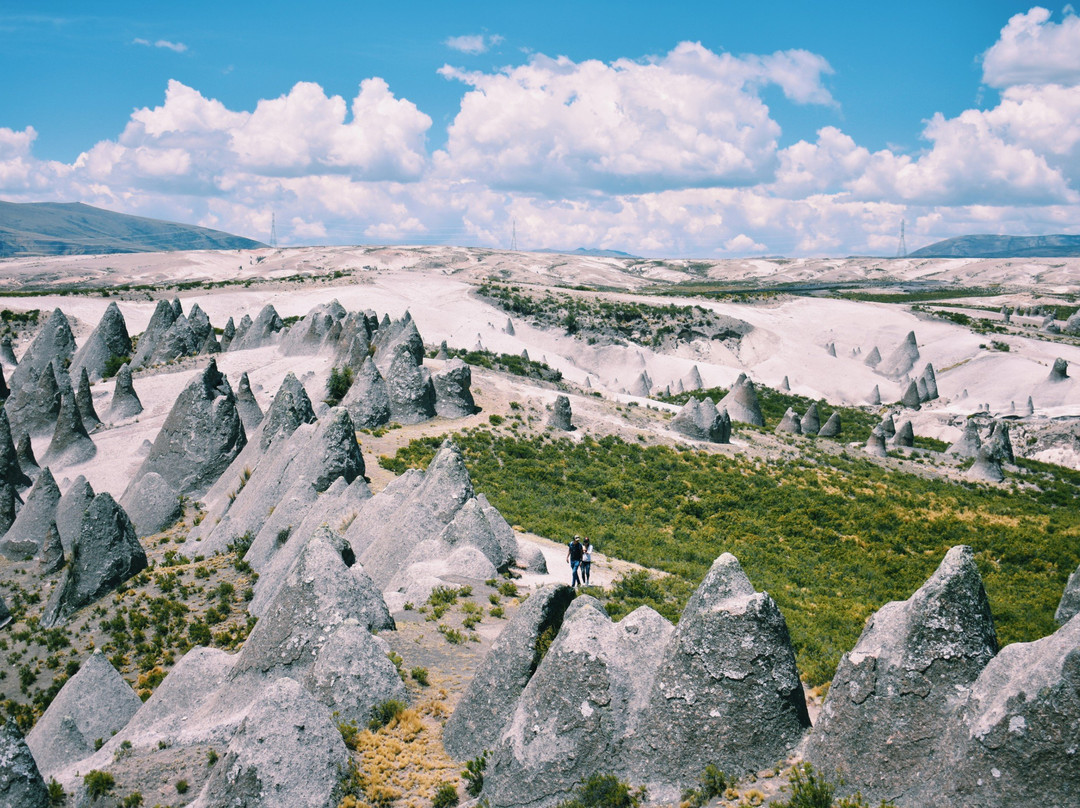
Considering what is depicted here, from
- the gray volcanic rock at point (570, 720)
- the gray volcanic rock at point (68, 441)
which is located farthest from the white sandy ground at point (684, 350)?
the gray volcanic rock at point (570, 720)

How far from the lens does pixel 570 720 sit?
9.68 m

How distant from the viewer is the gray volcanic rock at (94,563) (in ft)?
70.2

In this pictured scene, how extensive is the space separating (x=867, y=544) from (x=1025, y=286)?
214845 mm

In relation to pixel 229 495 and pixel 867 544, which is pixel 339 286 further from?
pixel 867 544

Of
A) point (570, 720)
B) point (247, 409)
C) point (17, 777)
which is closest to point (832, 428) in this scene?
point (247, 409)

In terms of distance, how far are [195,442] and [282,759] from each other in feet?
76.6

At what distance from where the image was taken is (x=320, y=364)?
46.8 meters

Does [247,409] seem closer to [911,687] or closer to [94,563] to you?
[94,563]

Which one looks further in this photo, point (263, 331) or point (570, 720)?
point (263, 331)

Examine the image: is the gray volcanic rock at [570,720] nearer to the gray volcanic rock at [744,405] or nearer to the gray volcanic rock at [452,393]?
the gray volcanic rock at [452,393]

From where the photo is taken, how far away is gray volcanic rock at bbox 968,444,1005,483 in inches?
1554

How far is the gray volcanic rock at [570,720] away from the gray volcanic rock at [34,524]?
25.3m

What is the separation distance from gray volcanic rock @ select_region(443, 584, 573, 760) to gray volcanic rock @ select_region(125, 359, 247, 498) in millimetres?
22529

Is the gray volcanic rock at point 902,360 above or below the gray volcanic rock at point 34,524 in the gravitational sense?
above
